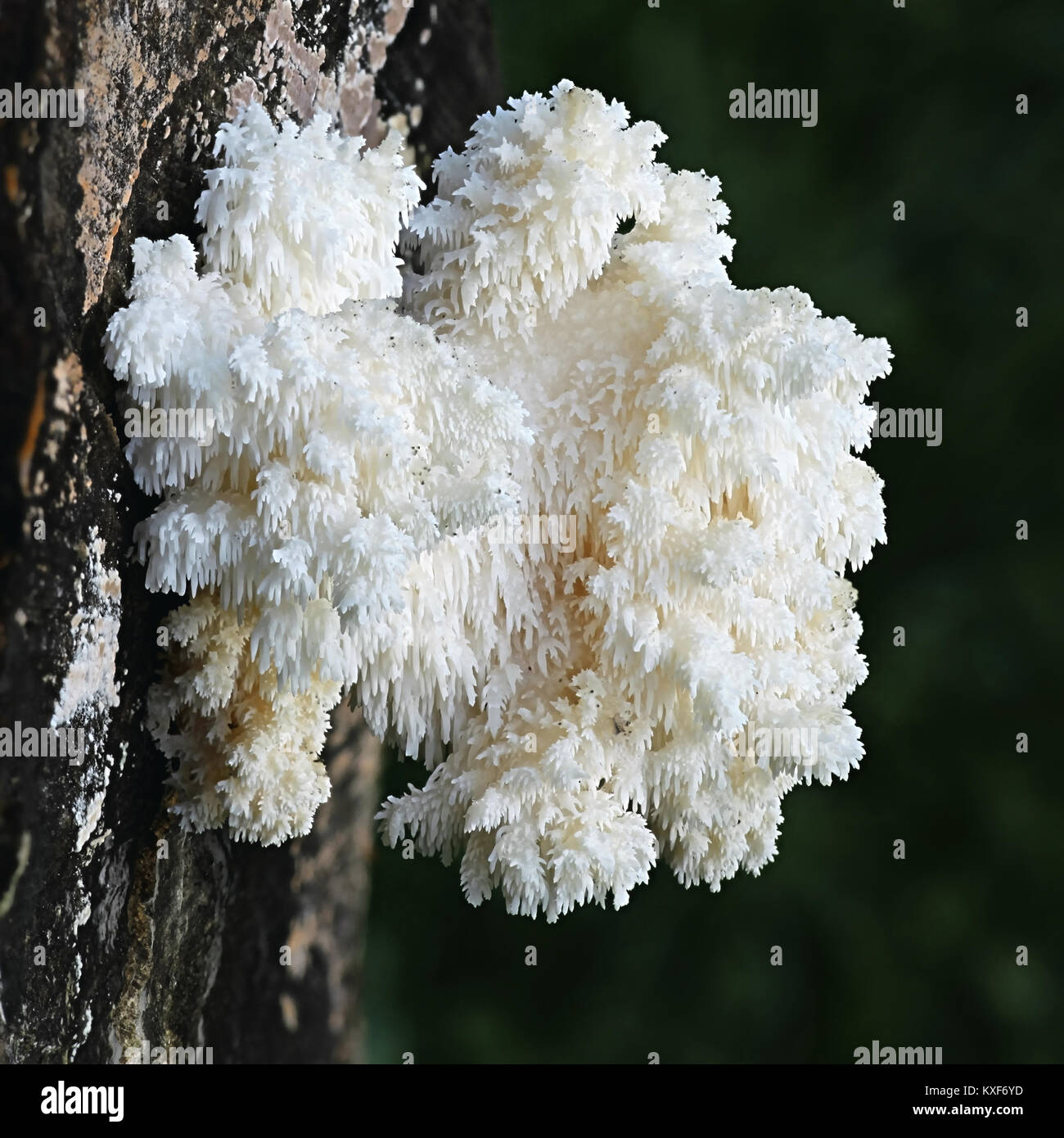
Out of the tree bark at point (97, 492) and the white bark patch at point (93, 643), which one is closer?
the tree bark at point (97, 492)

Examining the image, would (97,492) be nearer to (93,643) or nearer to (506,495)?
(93,643)

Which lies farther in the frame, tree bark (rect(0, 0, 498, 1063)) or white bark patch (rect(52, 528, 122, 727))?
white bark patch (rect(52, 528, 122, 727))

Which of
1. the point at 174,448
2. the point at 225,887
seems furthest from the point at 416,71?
the point at 225,887

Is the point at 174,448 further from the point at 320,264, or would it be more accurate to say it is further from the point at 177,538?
the point at 320,264

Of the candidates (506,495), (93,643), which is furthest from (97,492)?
(506,495)
